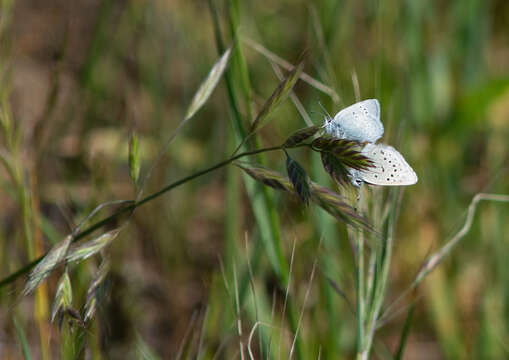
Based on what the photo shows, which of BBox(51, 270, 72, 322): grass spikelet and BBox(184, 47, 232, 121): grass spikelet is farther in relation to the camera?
BBox(184, 47, 232, 121): grass spikelet

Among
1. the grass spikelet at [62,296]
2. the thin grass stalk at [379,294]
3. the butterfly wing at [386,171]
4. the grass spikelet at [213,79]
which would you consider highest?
the grass spikelet at [213,79]

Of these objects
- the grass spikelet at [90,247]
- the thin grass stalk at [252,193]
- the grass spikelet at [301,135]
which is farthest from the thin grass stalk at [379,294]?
the grass spikelet at [90,247]

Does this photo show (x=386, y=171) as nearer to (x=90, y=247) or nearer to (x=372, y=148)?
(x=372, y=148)

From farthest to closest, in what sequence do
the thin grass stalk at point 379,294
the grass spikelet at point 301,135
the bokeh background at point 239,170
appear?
the bokeh background at point 239,170 → the thin grass stalk at point 379,294 → the grass spikelet at point 301,135

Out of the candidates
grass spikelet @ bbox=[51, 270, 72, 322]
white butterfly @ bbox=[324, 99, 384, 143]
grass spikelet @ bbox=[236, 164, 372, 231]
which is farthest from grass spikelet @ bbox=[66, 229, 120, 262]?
white butterfly @ bbox=[324, 99, 384, 143]

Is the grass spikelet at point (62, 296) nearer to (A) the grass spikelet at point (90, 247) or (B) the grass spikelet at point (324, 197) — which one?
(A) the grass spikelet at point (90, 247)

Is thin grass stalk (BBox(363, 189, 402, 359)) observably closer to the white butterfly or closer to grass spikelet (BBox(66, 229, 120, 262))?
the white butterfly

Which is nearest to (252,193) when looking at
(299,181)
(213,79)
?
(213,79)

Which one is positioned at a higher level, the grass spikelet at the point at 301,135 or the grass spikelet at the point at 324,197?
the grass spikelet at the point at 301,135
